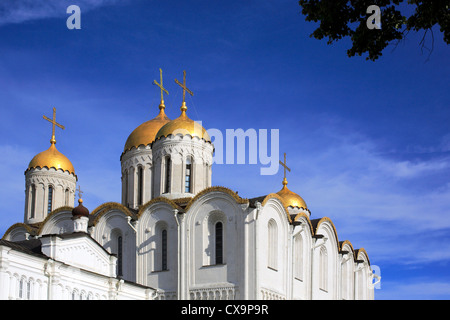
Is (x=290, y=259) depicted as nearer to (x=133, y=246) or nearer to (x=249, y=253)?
(x=249, y=253)

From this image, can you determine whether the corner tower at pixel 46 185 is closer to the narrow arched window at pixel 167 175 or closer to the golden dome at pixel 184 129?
the golden dome at pixel 184 129

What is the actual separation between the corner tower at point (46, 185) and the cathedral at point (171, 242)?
0.05 m

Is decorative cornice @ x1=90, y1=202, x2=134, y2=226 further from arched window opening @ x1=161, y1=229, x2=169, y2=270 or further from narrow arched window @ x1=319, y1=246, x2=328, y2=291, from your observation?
narrow arched window @ x1=319, y1=246, x2=328, y2=291

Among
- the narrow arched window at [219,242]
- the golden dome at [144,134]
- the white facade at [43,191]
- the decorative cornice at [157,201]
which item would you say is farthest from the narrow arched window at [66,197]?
the narrow arched window at [219,242]

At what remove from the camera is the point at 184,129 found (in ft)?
109

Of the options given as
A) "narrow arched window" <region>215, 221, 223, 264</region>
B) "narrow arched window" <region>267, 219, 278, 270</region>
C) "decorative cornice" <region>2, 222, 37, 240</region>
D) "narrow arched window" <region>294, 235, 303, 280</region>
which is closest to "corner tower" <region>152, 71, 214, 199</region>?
"narrow arched window" <region>215, 221, 223, 264</region>

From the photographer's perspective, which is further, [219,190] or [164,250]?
[164,250]

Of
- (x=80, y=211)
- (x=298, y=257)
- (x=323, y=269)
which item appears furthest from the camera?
(x=323, y=269)

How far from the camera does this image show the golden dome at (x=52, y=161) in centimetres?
3778

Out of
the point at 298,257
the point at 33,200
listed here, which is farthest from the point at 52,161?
the point at 298,257

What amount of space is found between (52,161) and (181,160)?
28.9ft

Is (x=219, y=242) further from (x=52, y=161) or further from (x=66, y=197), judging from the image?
(x=52, y=161)
